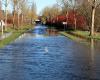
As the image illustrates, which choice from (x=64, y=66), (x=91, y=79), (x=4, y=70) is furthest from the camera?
(x=64, y=66)

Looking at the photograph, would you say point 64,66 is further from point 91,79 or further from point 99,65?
point 91,79

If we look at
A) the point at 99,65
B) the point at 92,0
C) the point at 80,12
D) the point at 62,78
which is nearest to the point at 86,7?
the point at 80,12

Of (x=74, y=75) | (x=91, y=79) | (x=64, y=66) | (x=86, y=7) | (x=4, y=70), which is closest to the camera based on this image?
(x=91, y=79)

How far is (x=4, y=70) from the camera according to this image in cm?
1518

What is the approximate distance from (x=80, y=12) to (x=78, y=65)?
51.6 m

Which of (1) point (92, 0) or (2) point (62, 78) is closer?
(2) point (62, 78)

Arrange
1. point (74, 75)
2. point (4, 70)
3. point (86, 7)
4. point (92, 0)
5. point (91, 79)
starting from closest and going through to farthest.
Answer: point (91, 79), point (74, 75), point (4, 70), point (92, 0), point (86, 7)

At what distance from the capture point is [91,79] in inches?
509

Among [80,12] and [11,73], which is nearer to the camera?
[11,73]

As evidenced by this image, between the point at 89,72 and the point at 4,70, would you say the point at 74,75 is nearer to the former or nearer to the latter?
the point at 89,72

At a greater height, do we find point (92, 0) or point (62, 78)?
point (92, 0)

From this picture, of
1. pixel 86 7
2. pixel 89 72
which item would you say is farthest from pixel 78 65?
pixel 86 7

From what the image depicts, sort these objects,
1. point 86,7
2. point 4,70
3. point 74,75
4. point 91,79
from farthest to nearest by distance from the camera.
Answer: point 86,7
point 4,70
point 74,75
point 91,79

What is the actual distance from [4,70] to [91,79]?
12.9 ft
